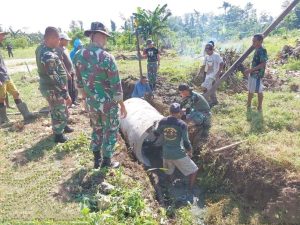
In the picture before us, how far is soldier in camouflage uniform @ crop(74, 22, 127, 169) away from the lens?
465 centimetres

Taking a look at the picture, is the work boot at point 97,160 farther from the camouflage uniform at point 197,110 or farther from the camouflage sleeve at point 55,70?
the camouflage uniform at point 197,110

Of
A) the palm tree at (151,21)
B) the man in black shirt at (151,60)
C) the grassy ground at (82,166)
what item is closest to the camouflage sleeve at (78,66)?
the grassy ground at (82,166)

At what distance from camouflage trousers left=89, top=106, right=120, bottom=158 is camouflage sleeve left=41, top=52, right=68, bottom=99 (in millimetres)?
1267

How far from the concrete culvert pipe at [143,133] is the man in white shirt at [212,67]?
1794mm

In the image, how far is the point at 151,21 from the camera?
2416 cm

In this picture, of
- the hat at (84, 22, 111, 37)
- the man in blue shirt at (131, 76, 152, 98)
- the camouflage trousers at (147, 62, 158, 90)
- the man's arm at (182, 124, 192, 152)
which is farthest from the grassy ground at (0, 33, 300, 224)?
the camouflage trousers at (147, 62, 158, 90)

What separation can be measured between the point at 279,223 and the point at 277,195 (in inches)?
16.7

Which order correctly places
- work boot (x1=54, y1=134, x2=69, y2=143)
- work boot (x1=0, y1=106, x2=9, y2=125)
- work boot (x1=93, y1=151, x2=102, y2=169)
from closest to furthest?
work boot (x1=93, y1=151, x2=102, y2=169) → work boot (x1=54, y1=134, x2=69, y2=143) → work boot (x1=0, y1=106, x2=9, y2=125)

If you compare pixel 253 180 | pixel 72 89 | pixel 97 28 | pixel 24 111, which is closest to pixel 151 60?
pixel 72 89

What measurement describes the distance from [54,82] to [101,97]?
1469 mm

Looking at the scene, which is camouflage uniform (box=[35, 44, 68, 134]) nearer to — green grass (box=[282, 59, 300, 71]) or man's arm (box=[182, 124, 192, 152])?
man's arm (box=[182, 124, 192, 152])

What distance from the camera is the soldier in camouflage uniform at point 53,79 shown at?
18.7 feet

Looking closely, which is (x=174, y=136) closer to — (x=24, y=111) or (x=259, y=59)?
(x=259, y=59)

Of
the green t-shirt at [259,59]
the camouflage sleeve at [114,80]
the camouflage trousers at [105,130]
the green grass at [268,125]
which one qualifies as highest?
the camouflage sleeve at [114,80]
